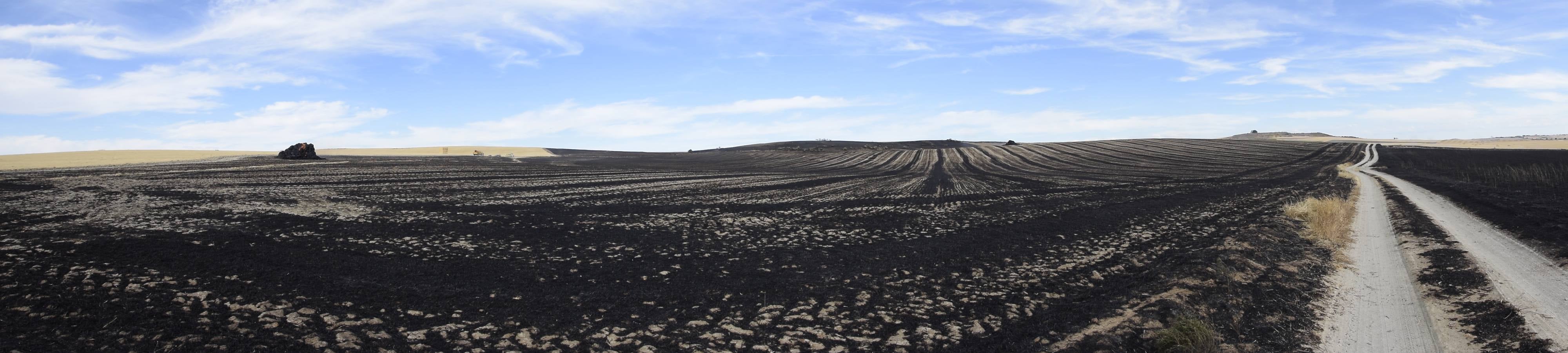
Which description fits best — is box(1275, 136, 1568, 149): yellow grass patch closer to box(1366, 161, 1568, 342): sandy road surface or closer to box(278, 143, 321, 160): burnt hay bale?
box(1366, 161, 1568, 342): sandy road surface

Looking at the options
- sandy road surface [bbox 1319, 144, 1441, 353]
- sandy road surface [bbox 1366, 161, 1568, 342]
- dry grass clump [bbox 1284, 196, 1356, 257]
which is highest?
dry grass clump [bbox 1284, 196, 1356, 257]

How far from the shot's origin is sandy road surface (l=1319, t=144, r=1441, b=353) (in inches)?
228

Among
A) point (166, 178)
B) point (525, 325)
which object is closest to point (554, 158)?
point (166, 178)

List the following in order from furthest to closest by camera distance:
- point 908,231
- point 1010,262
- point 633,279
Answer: point 908,231, point 1010,262, point 633,279

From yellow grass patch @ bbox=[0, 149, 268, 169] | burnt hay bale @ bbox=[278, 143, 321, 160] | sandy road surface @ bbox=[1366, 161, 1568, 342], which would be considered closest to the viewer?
sandy road surface @ bbox=[1366, 161, 1568, 342]

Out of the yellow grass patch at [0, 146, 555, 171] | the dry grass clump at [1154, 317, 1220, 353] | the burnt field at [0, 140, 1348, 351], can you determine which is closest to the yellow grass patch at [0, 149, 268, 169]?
the yellow grass patch at [0, 146, 555, 171]

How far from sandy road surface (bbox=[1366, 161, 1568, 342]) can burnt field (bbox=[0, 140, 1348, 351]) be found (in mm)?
1590

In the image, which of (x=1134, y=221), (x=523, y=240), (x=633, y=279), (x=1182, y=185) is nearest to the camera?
(x=633, y=279)

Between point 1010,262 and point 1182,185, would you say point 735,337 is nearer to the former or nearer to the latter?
point 1010,262

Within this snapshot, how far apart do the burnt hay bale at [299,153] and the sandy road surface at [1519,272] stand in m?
51.0

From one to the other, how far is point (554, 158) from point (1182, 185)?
47.1 metres

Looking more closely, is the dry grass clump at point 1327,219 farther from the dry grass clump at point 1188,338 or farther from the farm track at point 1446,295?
the dry grass clump at point 1188,338

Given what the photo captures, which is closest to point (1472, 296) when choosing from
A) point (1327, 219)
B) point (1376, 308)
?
point (1376, 308)

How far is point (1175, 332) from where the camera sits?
5.66 metres
